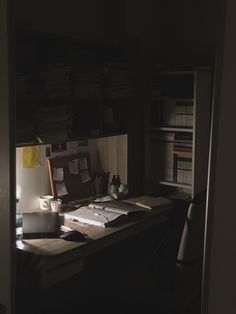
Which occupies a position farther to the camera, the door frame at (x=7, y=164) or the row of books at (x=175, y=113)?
the row of books at (x=175, y=113)

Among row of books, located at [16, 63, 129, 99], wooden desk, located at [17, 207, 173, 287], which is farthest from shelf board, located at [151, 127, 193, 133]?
wooden desk, located at [17, 207, 173, 287]

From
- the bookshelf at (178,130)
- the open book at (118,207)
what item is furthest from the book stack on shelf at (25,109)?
the bookshelf at (178,130)

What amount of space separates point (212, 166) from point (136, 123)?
2453 mm

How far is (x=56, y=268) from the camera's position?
2.18m

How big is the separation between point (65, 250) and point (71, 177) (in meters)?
1.01

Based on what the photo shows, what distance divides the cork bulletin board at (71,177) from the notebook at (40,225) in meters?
0.39

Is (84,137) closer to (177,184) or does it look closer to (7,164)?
(177,184)

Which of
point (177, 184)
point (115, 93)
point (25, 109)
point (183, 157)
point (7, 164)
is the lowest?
point (177, 184)

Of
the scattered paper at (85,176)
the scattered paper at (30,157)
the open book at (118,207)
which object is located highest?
the scattered paper at (30,157)

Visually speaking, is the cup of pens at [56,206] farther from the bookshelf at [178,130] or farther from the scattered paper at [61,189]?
the bookshelf at [178,130]

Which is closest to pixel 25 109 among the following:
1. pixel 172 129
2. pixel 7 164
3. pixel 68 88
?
pixel 68 88

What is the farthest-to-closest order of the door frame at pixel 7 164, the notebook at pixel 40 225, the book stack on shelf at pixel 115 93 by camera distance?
the book stack on shelf at pixel 115 93
the notebook at pixel 40 225
the door frame at pixel 7 164

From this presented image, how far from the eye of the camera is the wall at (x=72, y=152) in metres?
2.79

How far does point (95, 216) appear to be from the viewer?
2.67 metres
